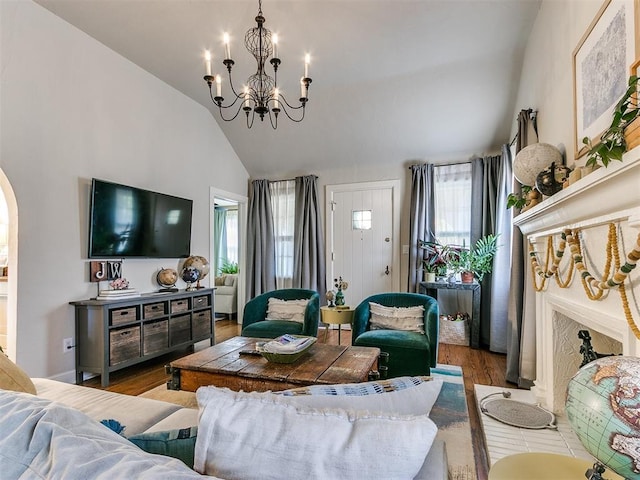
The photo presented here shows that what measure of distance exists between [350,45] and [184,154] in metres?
2.40

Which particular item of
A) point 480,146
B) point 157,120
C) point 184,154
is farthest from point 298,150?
point 480,146

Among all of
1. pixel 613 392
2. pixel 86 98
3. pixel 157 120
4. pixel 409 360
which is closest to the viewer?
pixel 613 392

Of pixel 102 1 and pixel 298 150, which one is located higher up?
pixel 102 1

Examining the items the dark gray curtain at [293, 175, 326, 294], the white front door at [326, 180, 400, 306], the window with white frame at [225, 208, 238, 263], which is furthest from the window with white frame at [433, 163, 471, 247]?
the window with white frame at [225, 208, 238, 263]

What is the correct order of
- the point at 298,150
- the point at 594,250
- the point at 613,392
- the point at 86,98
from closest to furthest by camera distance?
1. the point at 613,392
2. the point at 594,250
3. the point at 86,98
4. the point at 298,150

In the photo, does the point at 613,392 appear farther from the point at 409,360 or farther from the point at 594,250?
the point at 409,360

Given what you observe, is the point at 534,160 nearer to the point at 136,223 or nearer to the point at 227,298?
the point at 136,223

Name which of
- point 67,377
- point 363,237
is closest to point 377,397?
point 67,377

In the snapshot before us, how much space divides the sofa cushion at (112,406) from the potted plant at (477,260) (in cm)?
372

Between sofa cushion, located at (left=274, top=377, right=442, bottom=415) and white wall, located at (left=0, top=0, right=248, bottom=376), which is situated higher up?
white wall, located at (left=0, top=0, right=248, bottom=376)

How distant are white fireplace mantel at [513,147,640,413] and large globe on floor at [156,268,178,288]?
11.6 feet

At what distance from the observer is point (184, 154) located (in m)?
4.43

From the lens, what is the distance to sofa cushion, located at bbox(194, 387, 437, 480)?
0.64 metres

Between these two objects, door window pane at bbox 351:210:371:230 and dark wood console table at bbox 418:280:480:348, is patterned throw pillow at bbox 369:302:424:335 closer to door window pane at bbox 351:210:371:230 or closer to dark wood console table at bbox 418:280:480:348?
dark wood console table at bbox 418:280:480:348
